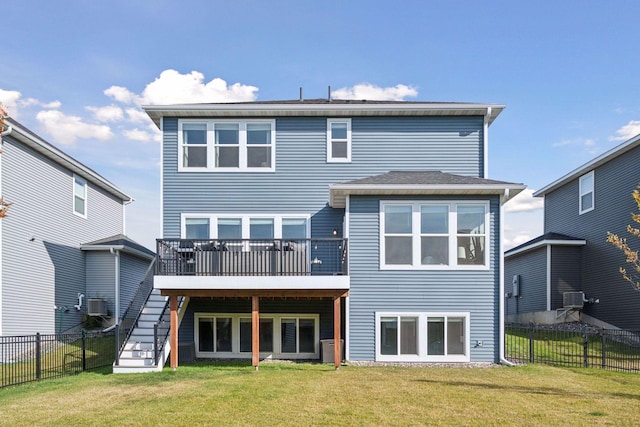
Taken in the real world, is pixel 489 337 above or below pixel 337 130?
below

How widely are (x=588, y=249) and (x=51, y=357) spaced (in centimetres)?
1837

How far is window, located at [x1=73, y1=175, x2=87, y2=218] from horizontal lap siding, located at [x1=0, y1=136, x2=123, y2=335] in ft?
0.82

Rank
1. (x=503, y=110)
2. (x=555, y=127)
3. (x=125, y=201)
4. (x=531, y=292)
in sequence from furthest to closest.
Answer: (x=125, y=201) → (x=531, y=292) → (x=555, y=127) → (x=503, y=110)

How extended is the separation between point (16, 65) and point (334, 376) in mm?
14117

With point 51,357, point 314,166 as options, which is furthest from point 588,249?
point 51,357

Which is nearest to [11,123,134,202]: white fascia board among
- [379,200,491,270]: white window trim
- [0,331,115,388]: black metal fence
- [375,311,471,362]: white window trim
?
[0,331,115,388]: black metal fence

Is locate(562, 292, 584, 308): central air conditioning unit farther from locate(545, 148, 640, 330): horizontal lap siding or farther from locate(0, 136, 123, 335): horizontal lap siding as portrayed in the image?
locate(0, 136, 123, 335): horizontal lap siding

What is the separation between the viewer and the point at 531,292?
2239cm

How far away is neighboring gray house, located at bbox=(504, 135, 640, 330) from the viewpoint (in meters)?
18.4

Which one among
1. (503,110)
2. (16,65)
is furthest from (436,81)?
(16,65)

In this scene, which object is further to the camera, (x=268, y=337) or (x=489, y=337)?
(x=268, y=337)

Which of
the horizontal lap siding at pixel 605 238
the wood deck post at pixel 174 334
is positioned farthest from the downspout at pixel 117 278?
the horizontal lap siding at pixel 605 238

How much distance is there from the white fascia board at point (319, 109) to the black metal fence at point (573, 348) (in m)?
6.26

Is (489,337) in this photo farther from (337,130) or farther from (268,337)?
(337,130)
